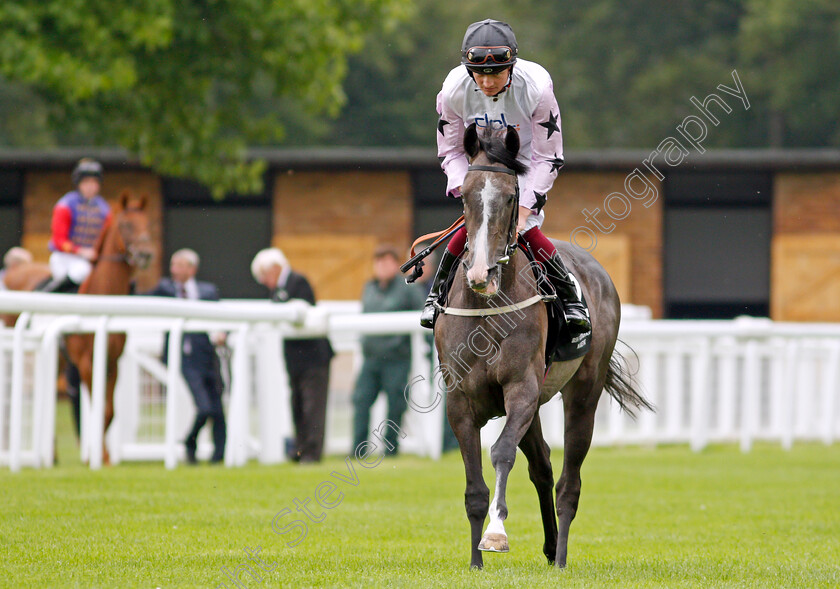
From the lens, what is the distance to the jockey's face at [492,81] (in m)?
5.83

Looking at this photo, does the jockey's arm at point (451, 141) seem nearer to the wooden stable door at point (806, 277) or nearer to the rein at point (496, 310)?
the rein at point (496, 310)

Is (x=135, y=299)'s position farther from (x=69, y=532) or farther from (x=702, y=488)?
(x=702, y=488)

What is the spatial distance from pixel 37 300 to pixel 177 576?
457cm

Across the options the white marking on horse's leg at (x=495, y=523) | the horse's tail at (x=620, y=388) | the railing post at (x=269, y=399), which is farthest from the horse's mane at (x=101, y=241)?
the white marking on horse's leg at (x=495, y=523)

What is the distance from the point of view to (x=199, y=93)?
64.1ft

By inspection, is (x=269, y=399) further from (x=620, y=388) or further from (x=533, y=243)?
(x=533, y=243)

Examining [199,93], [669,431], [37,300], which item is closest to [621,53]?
[199,93]

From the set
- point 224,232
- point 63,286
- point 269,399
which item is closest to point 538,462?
point 269,399

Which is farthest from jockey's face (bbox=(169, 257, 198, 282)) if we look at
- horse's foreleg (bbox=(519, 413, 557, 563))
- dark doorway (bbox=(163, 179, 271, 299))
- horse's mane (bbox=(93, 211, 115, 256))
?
dark doorway (bbox=(163, 179, 271, 299))

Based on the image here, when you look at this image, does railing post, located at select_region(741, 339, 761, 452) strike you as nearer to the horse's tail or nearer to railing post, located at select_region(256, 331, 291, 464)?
railing post, located at select_region(256, 331, 291, 464)

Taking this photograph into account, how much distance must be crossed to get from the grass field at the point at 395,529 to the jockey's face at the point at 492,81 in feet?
7.39

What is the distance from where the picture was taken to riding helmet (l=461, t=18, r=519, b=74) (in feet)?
18.9

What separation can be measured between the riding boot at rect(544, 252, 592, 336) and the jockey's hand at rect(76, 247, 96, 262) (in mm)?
6736

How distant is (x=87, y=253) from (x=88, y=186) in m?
0.70
